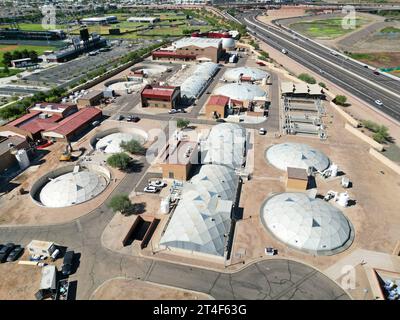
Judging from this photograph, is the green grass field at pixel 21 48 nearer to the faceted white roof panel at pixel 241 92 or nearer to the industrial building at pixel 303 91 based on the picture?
the faceted white roof panel at pixel 241 92

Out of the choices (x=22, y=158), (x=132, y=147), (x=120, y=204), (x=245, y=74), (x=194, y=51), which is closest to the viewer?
(x=120, y=204)

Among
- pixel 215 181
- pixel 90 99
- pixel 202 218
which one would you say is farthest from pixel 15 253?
pixel 90 99

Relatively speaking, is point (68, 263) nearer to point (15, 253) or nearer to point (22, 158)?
point (15, 253)

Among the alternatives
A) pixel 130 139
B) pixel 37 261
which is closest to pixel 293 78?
pixel 130 139

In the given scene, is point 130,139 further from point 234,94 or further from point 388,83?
point 388,83

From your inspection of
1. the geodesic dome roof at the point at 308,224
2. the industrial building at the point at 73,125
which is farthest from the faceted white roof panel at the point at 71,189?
the geodesic dome roof at the point at 308,224

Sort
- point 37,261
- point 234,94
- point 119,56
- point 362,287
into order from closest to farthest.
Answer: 1. point 362,287
2. point 37,261
3. point 234,94
4. point 119,56
